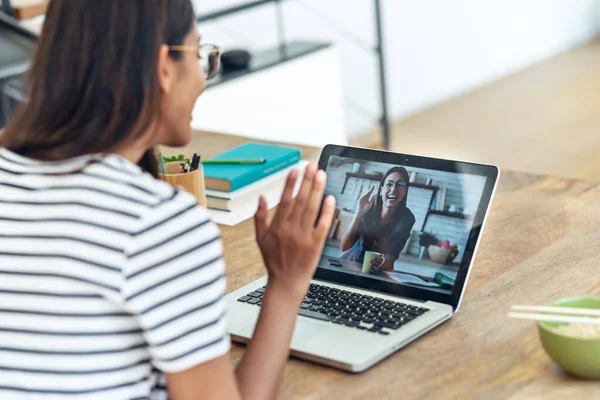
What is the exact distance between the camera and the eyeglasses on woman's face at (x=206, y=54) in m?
1.03

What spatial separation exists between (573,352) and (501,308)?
23 centimetres

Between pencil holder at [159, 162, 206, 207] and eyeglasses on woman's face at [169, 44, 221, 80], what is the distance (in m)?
0.43

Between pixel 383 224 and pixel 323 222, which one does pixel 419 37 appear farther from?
pixel 323 222

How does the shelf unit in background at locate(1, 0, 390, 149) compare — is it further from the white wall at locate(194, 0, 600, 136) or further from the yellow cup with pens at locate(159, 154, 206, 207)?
the yellow cup with pens at locate(159, 154, 206, 207)

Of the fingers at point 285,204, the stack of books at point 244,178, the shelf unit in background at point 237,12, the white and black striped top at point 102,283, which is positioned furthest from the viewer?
the shelf unit in background at point 237,12

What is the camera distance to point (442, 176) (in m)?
1.35

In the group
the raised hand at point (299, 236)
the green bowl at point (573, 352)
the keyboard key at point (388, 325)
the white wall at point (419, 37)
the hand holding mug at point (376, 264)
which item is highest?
the raised hand at point (299, 236)

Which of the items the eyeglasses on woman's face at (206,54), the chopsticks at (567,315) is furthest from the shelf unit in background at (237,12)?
the chopsticks at (567,315)

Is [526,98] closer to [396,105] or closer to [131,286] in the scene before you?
[396,105]

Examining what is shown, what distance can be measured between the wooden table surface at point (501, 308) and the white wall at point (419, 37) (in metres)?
2.66

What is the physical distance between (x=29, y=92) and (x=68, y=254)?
0.20 meters

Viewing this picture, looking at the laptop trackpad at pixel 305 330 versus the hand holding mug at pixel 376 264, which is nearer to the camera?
the laptop trackpad at pixel 305 330

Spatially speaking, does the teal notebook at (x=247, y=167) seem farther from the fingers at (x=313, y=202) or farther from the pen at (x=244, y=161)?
the fingers at (x=313, y=202)

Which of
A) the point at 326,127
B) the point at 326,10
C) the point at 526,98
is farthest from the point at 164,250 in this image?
the point at 526,98
